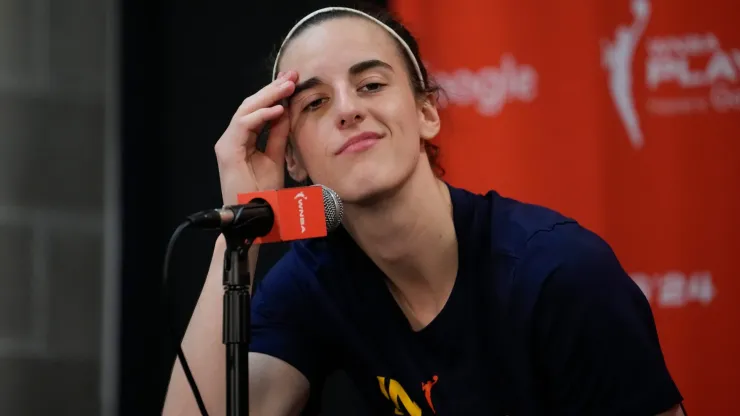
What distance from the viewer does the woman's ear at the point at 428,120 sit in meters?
1.81

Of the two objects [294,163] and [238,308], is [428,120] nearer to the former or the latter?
[294,163]

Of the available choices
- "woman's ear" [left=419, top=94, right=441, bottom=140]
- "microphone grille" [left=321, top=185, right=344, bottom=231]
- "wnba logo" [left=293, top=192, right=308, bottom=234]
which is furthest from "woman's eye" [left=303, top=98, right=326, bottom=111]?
"wnba logo" [left=293, top=192, right=308, bottom=234]

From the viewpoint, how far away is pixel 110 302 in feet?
8.90

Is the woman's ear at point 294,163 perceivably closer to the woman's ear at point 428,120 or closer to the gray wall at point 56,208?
the woman's ear at point 428,120

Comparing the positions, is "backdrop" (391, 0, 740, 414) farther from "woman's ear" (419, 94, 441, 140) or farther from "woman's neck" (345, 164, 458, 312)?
"woman's neck" (345, 164, 458, 312)

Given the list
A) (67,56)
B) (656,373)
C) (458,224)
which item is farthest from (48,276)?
(656,373)

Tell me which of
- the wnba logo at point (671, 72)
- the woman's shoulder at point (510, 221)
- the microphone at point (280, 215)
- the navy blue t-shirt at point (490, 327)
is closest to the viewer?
the microphone at point (280, 215)

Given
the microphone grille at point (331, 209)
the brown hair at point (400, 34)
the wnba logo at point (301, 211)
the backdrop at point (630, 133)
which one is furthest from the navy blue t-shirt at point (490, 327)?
the backdrop at point (630, 133)

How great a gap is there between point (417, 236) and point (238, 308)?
24.1 inches

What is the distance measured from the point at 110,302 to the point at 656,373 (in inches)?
71.3

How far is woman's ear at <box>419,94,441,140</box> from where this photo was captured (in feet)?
5.94

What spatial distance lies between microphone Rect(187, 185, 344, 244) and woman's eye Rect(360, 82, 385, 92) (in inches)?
19.9

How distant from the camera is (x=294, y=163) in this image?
1825 mm

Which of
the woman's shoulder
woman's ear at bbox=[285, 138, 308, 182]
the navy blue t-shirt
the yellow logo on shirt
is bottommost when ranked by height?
the yellow logo on shirt
